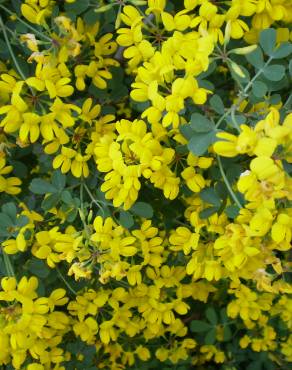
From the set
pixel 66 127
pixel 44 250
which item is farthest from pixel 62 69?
pixel 44 250

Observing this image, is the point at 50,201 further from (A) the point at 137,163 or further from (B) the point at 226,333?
(B) the point at 226,333

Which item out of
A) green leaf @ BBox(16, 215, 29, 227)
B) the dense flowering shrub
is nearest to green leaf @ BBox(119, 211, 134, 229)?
the dense flowering shrub

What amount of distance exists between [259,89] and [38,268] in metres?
0.76

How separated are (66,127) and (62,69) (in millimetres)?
145

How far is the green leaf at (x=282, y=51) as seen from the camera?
1.34 meters

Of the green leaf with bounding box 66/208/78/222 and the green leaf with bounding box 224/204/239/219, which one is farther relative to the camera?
the green leaf with bounding box 66/208/78/222

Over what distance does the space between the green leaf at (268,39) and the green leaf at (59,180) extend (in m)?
0.61

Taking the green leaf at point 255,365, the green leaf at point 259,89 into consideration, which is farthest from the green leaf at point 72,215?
the green leaf at point 255,365

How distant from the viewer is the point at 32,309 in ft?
4.48

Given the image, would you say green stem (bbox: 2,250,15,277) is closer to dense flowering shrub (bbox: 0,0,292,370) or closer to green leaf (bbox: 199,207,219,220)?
dense flowering shrub (bbox: 0,0,292,370)

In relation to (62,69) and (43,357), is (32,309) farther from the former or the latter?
(62,69)

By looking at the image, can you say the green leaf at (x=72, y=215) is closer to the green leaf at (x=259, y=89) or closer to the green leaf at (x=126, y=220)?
the green leaf at (x=126, y=220)

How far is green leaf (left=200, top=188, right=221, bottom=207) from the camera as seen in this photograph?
133 centimetres

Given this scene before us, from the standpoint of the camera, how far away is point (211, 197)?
52.5 inches
